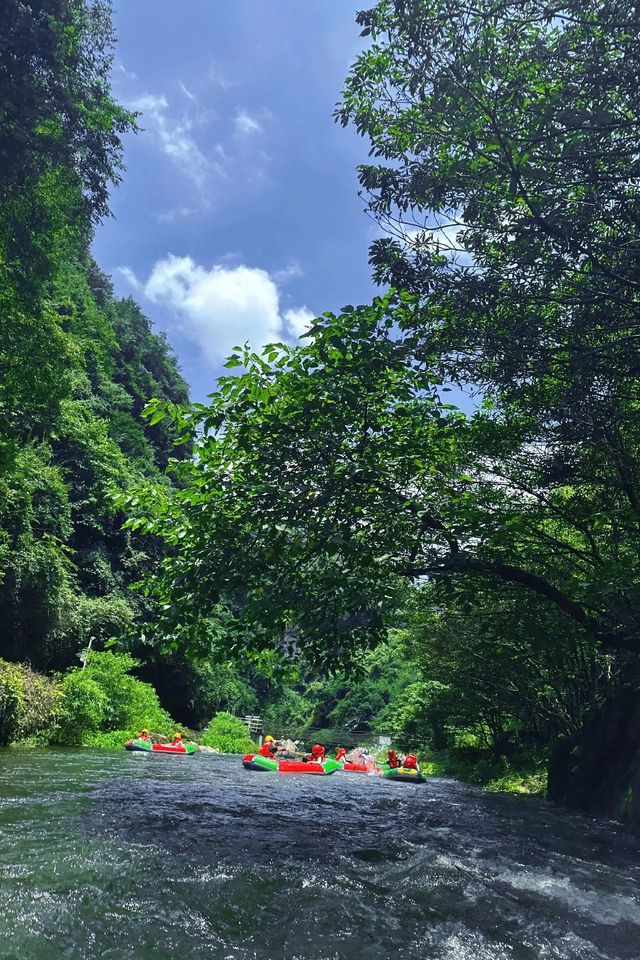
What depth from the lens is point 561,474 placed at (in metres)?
9.73

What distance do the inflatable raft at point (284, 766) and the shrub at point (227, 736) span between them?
11331mm

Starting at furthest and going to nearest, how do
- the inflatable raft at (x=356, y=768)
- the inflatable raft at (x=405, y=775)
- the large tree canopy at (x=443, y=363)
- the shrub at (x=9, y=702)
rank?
1. the inflatable raft at (x=356, y=768)
2. the inflatable raft at (x=405, y=775)
3. the shrub at (x=9, y=702)
4. the large tree canopy at (x=443, y=363)

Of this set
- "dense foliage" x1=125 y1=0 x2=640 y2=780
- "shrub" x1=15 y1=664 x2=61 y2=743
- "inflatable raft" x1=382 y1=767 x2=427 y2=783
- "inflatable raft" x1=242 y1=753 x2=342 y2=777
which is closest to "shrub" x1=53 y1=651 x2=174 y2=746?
"shrub" x1=15 y1=664 x2=61 y2=743

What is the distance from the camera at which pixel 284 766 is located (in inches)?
829

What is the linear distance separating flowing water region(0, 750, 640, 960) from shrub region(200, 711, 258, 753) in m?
25.5

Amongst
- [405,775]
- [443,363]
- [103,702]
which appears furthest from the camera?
[103,702]

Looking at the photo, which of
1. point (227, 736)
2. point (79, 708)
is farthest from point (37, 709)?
point (227, 736)

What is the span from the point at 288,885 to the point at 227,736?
32.5m

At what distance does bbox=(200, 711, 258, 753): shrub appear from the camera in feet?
107

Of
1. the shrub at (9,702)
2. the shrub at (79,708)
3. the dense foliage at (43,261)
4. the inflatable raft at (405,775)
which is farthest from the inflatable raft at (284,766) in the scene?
the dense foliage at (43,261)

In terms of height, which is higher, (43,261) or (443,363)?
(43,261)

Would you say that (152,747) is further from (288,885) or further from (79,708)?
(288,885)

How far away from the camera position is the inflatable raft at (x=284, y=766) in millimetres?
19691

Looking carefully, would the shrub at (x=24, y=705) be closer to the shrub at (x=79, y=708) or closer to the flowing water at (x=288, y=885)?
the shrub at (x=79, y=708)
